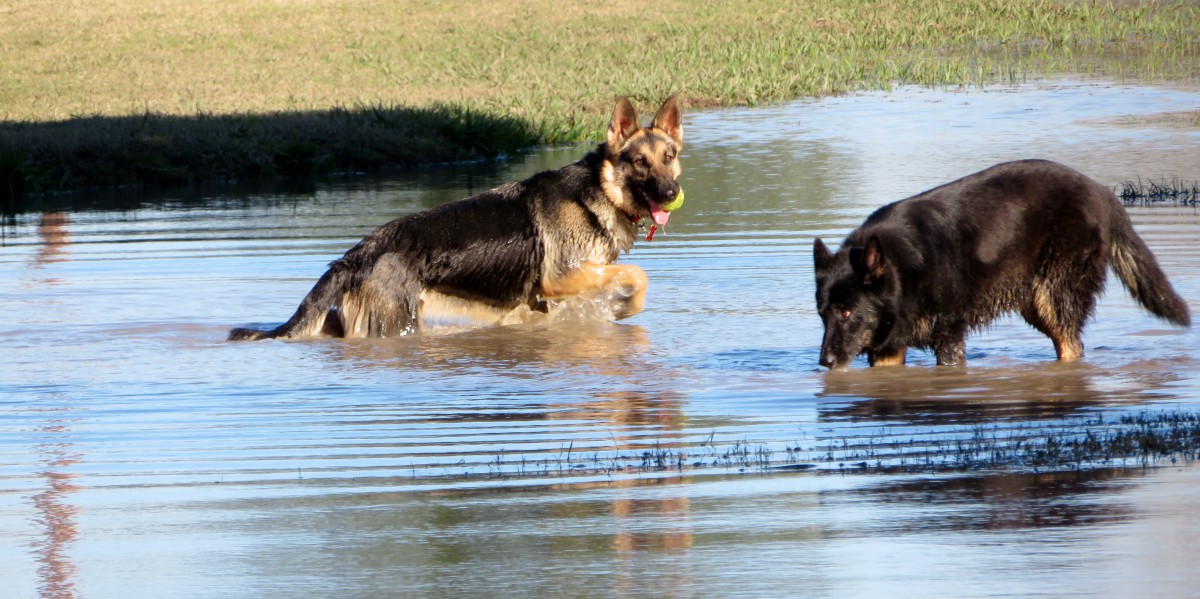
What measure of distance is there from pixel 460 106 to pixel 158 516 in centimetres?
2161

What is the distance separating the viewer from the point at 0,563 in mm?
6445

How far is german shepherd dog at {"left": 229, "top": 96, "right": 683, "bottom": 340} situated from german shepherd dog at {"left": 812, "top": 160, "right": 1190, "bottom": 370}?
262 cm

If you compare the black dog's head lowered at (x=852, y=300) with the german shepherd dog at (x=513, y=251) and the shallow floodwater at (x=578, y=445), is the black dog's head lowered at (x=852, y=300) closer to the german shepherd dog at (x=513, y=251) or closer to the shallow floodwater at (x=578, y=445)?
the shallow floodwater at (x=578, y=445)

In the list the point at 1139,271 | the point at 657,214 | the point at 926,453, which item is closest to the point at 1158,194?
the point at 657,214

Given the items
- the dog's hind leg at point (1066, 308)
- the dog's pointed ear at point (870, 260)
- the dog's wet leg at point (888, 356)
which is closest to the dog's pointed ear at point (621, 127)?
the dog's wet leg at point (888, 356)

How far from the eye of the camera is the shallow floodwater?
6090 mm

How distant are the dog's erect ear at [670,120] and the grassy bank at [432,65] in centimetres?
1239

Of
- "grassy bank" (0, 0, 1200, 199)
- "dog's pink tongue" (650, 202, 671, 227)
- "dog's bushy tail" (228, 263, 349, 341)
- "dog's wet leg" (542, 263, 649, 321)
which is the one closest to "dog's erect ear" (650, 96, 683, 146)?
"dog's pink tongue" (650, 202, 671, 227)

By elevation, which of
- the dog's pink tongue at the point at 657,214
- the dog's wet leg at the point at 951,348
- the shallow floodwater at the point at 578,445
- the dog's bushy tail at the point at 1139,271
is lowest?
the shallow floodwater at the point at 578,445

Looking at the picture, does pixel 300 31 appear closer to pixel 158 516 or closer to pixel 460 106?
pixel 460 106

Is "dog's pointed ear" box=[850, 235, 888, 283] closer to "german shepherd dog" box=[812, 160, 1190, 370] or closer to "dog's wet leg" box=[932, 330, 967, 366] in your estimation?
"german shepherd dog" box=[812, 160, 1190, 370]

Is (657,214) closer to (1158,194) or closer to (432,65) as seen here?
(1158,194)

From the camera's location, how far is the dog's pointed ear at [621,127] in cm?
1257

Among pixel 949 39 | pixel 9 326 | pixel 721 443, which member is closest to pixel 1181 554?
pixel 721 443
